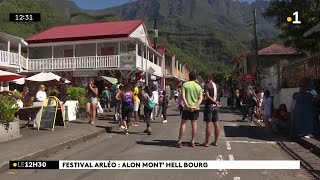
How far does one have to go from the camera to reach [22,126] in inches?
604

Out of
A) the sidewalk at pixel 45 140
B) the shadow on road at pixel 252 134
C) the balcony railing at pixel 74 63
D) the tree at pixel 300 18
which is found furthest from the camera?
the balcony railing at pixel 74 63

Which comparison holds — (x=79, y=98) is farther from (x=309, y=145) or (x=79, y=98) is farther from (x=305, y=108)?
(x=309, y=145)

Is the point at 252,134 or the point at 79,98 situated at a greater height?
the point at 79,98

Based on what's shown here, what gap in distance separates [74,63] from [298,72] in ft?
73.7

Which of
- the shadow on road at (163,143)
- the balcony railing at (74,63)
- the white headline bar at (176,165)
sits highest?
the balcony railing at (74,63)

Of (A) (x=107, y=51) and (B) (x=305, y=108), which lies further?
(A) (x=107, y=51)

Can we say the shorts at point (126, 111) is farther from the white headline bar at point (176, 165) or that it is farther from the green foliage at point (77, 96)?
the green foliage at point (77, 96)

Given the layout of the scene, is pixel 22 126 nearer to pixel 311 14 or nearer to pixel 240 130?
pixel 240 130

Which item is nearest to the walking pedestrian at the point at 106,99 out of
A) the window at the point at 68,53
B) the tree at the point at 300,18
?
the tree at the point at 300,18

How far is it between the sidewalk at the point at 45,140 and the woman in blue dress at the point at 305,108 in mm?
6078

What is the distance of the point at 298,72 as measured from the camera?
17.9 meters

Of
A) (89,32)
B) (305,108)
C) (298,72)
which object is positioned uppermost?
(89,32)

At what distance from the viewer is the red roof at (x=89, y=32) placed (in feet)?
120

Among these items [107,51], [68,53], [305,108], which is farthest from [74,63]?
[305,108]
